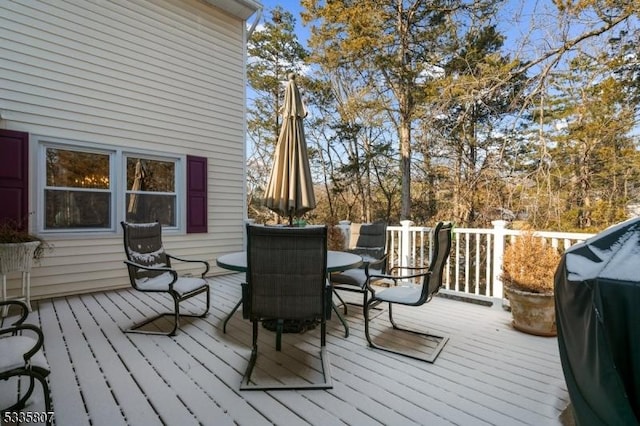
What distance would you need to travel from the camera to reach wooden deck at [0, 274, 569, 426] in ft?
6.08

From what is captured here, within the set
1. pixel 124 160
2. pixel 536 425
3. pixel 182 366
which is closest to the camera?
pixel 536 425

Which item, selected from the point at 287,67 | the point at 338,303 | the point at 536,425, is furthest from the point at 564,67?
the point at 287,67

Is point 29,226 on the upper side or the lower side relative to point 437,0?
lower

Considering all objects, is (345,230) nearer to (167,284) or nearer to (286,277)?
(167,284)

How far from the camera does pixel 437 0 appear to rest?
808 cm

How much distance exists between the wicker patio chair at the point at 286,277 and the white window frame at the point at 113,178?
362 cm

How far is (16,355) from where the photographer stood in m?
1.68

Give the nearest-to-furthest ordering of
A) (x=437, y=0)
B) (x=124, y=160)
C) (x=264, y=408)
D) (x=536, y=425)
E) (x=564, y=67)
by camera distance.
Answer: (x=536, y=425)
(x=264, y=408)
(x=124, y=160)
(x=564, y=67)
(x=437, y=0)

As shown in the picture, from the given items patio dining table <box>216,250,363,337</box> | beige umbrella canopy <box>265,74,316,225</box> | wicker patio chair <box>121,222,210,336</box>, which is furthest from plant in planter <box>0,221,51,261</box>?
beige umbrella canopy <box>265,74,316,225</box>

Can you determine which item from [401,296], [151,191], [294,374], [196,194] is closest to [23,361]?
[294,374]

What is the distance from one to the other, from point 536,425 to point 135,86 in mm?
6010

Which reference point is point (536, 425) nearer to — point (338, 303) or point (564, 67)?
point (338, 303)

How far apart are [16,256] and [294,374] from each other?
3351 mm

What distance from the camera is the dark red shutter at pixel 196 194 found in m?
5.55
